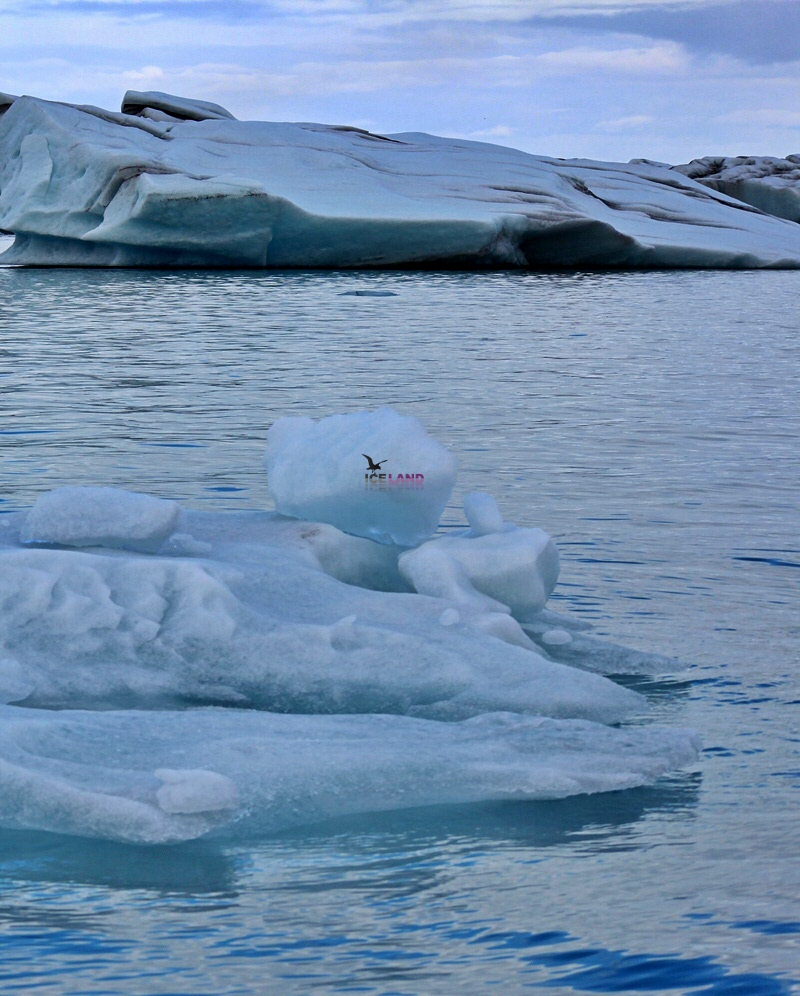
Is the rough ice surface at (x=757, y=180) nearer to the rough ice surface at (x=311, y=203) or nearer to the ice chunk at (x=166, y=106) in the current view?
the rough ice surface at (x=311, y=203)

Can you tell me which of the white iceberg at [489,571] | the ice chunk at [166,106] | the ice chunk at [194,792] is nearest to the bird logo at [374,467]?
the white iceberg at [489,571]

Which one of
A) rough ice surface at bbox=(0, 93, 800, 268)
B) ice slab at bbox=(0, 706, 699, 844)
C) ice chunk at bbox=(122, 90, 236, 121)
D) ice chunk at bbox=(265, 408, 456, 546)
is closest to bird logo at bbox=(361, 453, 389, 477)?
ice chunk at bbox=(265, 408, 456, 546)

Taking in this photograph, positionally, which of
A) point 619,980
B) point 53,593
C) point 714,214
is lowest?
point 619,980

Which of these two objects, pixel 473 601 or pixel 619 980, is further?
pixel 473 601

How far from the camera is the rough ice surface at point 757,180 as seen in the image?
1518 inches

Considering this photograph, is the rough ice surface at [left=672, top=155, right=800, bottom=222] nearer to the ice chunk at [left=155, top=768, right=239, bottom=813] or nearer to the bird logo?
the bird logo

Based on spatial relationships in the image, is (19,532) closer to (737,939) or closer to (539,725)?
(539,725)

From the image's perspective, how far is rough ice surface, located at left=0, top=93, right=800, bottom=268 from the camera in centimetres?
2272

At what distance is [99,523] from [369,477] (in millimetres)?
833

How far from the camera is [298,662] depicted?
3.52 meters

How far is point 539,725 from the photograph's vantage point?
3203 millimetres

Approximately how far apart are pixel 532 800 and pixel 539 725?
28 centimetres

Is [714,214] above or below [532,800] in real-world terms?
above

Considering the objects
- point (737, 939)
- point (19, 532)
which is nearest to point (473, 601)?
point (19, 532)
